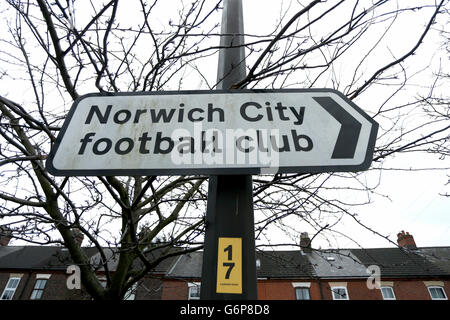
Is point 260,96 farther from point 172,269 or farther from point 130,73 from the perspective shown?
point 172,269

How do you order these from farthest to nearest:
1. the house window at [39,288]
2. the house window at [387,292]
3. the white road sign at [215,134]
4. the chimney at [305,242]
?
1. the house window at [39,288]
2. the house window at [387,292]
3. the chimney at [305,242]
4. the white road sign at [215,134]

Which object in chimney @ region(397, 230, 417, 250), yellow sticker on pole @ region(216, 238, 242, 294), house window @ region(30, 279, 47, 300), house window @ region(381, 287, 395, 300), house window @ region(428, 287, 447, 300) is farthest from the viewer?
chimney @ region(397, 230, 417, 250)

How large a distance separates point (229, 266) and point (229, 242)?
86 mm

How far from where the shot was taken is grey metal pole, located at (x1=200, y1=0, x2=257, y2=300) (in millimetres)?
857

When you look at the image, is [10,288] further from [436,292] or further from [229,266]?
[436,292]

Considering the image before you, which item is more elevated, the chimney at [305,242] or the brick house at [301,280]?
the brick house at [301,280]

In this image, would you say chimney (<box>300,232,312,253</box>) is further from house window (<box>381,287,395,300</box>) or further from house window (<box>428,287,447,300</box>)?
house window (<box>428,287,447,300</box>)

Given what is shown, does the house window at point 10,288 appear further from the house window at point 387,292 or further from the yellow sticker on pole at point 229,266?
the house window at point 387,292

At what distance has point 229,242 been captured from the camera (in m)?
0.92

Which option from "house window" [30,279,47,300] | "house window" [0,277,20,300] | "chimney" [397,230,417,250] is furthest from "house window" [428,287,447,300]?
"house window" [0,277,20,300]

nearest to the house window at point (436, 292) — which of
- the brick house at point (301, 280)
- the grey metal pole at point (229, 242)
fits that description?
the brick house at point (301, 280)

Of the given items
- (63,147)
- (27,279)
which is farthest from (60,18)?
(27,279)

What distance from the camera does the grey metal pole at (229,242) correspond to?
0.86 meters

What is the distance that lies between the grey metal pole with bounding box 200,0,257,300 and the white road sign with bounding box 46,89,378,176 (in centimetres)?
11
